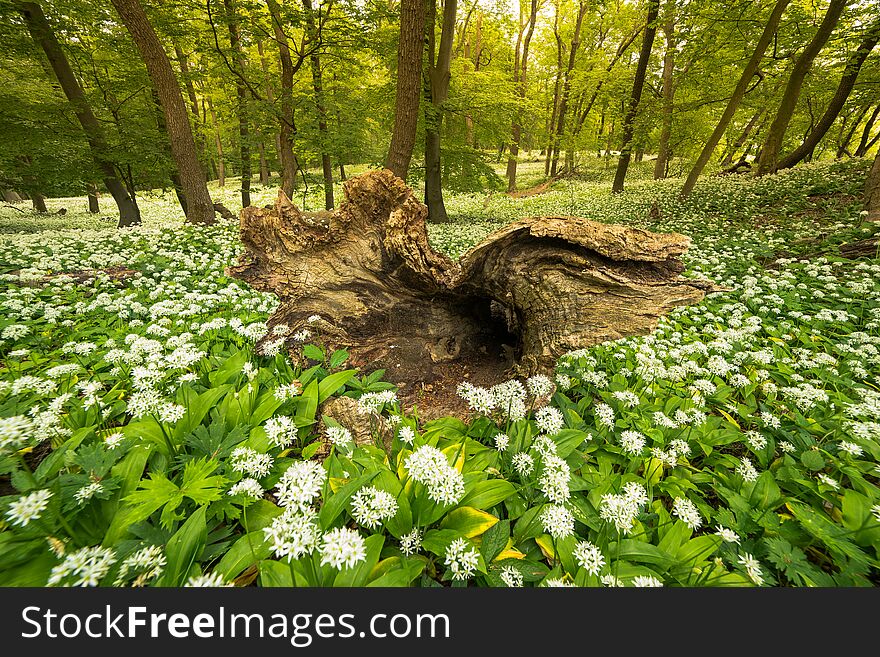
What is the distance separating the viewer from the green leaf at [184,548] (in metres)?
1.57

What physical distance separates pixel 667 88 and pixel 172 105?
75.0 feet

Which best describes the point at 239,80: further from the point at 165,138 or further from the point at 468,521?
the point at 468,521

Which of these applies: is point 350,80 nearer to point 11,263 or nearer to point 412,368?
point 11,263

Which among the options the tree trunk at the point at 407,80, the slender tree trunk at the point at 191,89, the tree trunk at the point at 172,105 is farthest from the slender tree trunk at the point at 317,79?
the tree trunk at the point at 407,80

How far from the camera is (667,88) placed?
1825cm

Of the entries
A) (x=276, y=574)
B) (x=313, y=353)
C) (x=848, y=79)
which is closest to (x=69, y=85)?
(x=313, y=353)

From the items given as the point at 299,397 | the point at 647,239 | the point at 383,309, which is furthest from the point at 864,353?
the point at 299,397

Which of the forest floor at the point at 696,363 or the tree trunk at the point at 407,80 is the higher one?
the tree trunk at the point at 407,80

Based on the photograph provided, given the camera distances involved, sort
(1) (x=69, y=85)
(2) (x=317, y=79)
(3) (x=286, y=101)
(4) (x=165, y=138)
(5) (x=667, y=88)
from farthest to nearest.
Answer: (5) (x=667, y=88)
(2) (x=317, y=79)
(4) (x=165, y=138)
(3) (x=286, y=101)
(1) (x=69, y=85)

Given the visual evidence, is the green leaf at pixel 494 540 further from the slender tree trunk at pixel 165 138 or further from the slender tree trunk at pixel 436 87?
the slender tree trunk at pixel 165 138

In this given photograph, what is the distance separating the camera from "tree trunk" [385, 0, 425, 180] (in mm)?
6852

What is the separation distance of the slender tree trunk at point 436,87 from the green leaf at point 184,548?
11827mm

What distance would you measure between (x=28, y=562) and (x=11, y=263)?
766 centimetres

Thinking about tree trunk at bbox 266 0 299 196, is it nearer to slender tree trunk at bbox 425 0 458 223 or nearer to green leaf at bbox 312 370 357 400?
slender tree trunk at bbox 425 0 458 223
